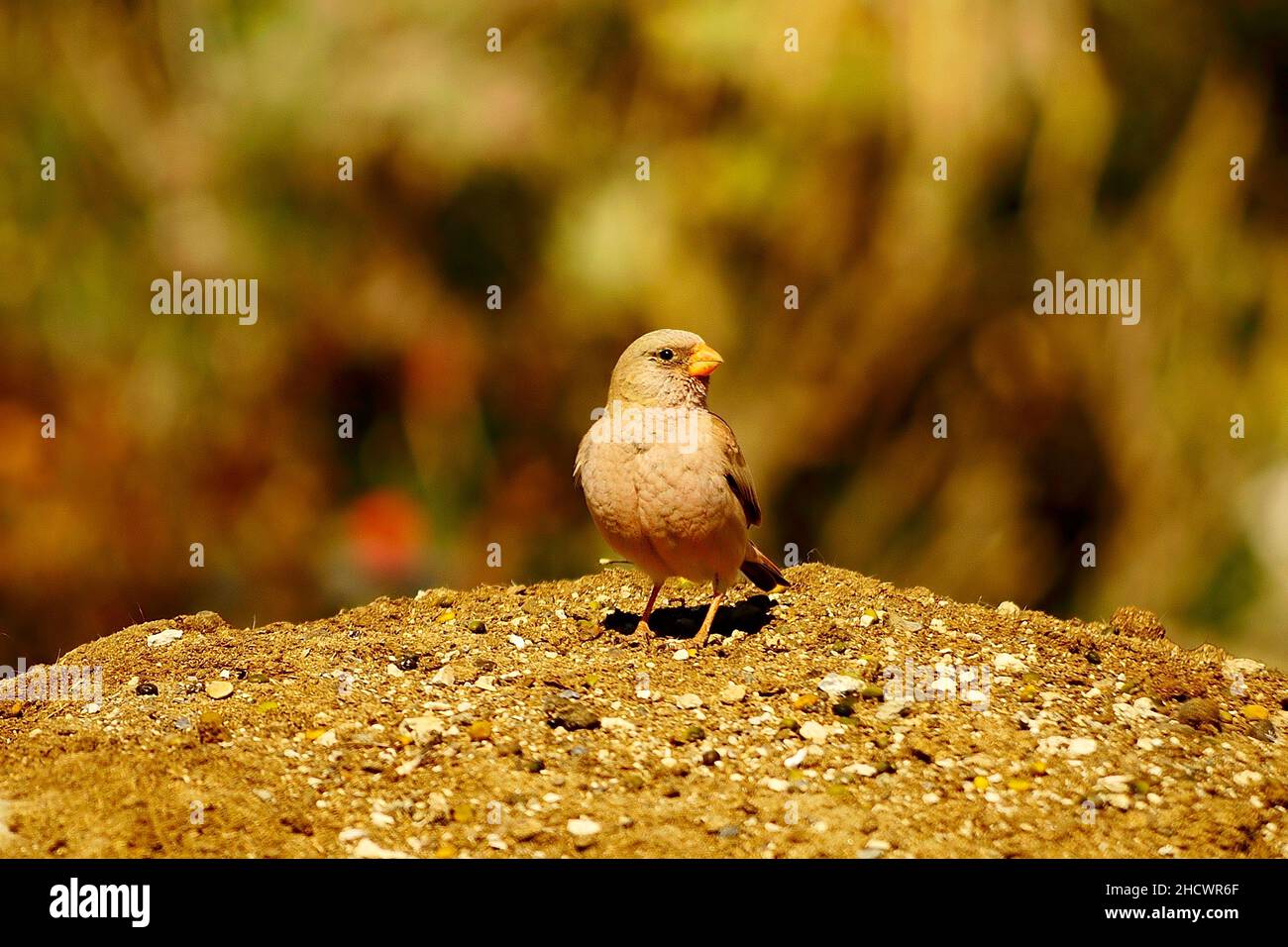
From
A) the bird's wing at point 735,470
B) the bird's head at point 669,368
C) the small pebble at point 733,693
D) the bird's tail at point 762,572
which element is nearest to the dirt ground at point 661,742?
the small pebble at point 733,693

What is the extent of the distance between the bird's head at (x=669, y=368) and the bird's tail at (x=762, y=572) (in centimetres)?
83

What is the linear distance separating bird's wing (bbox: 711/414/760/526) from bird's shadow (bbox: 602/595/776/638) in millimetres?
373

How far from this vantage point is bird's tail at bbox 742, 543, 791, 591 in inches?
228

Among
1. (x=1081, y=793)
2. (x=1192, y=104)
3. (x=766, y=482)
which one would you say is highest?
(x=1192, y=104)

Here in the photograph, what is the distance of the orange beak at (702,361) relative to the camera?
5.29 m

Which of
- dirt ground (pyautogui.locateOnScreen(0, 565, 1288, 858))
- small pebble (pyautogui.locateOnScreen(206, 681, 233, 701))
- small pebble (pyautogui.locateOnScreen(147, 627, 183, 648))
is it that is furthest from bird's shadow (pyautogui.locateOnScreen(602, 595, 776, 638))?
small pebble (pyautogui.locateOnScreen(147, 627, 183, 648))

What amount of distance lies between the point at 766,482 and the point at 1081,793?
8.83 feet

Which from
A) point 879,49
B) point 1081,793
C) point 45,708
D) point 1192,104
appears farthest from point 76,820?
point 1192,104

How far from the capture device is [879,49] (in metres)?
6.18

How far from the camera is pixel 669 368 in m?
5.32

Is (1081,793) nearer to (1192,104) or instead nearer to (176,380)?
(1192,104)

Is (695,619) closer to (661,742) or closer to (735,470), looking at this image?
(735,470)

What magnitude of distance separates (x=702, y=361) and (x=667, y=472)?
0.50 m

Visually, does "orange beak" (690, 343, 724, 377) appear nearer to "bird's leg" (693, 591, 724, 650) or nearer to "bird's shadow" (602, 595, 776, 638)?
"bird's leg" (693, 591, 724, 650)
